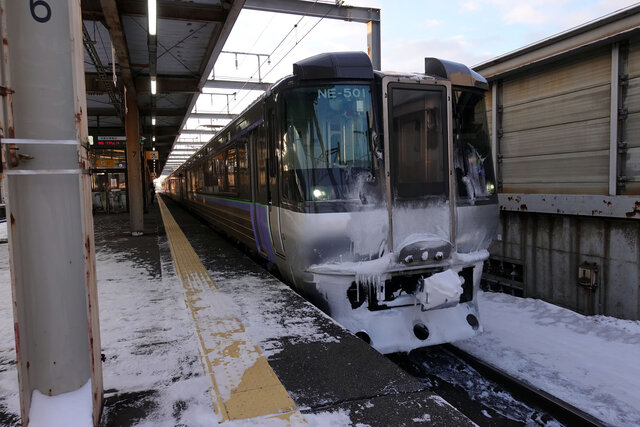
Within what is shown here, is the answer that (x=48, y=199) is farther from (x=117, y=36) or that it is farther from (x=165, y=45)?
(x=165, y=45)

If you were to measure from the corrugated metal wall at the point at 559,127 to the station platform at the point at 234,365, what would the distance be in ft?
17.4

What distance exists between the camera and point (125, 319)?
3.95 metres

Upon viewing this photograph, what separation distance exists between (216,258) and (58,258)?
4.93 meters

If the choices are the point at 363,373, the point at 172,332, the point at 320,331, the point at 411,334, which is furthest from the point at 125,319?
the point at 411,334

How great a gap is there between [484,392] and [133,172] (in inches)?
379

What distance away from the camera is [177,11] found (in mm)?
7617

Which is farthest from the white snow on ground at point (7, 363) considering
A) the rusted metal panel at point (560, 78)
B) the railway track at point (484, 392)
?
the rusted metal panel at point (560, 78)

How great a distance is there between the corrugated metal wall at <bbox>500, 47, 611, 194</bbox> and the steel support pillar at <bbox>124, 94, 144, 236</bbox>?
27.9 feet

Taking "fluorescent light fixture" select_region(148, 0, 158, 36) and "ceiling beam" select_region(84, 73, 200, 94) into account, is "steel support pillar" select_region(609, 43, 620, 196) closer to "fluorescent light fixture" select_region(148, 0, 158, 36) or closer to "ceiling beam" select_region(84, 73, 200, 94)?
"fluorescent light fixture" select_region(148, 0, 158, 36)

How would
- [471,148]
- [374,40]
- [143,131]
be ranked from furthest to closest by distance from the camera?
1. [143,131]
2. [374,40]
3. [471,148]

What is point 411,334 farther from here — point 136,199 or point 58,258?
point 136,199

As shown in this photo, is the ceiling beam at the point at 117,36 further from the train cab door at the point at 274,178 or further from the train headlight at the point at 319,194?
the train headlight at the point at 319,194

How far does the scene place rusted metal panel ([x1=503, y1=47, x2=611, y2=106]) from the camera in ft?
21.4

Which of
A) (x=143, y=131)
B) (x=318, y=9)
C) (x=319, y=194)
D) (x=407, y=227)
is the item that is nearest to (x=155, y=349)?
(x=319, y=194)
